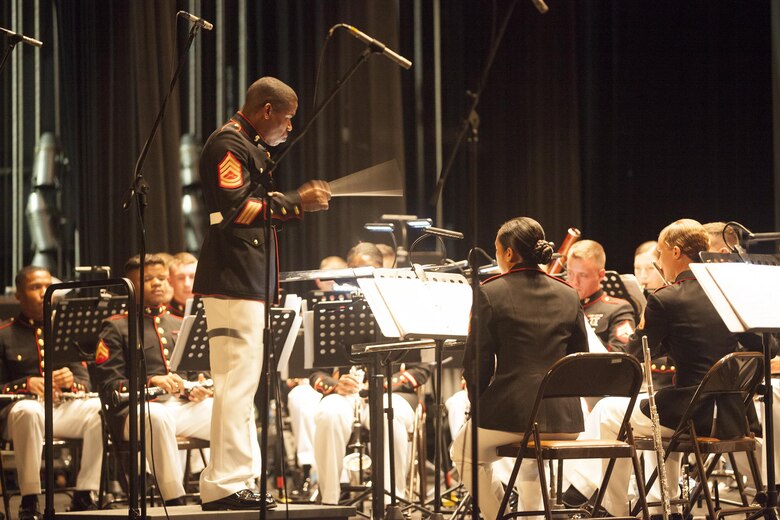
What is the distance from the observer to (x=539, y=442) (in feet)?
12.0

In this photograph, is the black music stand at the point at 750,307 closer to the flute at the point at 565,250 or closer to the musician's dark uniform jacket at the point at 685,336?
the musician's dark uniform jacket at the point at 685,336

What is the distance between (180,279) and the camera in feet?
20.8

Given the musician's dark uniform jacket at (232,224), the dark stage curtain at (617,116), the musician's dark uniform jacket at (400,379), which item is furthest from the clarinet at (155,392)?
the dark stage curtain at (617,116)

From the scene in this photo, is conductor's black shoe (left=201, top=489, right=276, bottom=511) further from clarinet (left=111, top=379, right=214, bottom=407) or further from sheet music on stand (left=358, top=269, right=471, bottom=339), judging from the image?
clarinet (left=111, top=379, right=214, bottom=407)

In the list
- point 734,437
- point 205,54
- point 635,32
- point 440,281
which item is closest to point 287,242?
point 205,54

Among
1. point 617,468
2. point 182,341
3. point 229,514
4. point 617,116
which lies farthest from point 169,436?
point 617,116

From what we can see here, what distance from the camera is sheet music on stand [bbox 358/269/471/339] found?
3941 millimetres

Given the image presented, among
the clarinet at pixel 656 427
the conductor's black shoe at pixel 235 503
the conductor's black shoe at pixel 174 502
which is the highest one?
the clarinet at pixel 656 427

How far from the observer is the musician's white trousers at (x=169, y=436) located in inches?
203

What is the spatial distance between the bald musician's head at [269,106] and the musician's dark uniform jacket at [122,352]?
146 centimetres

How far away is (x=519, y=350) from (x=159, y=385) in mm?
2382

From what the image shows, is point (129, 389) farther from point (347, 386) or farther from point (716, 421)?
point (347, 386)

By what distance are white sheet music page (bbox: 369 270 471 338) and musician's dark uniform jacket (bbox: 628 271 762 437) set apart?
783 mm

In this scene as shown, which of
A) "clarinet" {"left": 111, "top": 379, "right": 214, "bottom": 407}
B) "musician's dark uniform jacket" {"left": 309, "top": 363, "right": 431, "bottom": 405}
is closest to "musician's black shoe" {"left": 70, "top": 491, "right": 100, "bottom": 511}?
"clarinet" {"left": 111, "top": 379, "right": 214, "bottom": 407}
